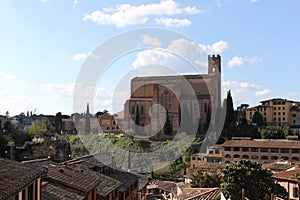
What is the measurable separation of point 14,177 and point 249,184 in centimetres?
1410

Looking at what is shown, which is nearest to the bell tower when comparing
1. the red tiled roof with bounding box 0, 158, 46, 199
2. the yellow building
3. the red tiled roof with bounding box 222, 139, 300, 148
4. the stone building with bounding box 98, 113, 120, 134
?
the yellow building

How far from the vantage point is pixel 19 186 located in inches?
309

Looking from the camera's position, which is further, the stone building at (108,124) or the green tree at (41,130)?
the stone building at (108,124)

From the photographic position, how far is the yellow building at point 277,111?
74688mm

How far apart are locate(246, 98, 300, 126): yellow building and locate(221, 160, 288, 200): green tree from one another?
187ft

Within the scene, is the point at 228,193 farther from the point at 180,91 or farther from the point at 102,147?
the point at 180,91

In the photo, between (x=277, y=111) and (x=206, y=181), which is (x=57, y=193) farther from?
(x=277, y=111)

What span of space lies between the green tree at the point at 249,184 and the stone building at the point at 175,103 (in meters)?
49.5

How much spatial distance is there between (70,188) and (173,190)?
25350mm

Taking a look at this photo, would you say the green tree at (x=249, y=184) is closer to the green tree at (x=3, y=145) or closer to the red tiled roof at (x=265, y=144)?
the red tiled roof at (x=265, y=144)

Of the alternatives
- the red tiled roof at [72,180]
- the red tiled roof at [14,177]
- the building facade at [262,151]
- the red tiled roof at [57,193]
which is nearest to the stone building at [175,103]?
the building facade at [262,151]

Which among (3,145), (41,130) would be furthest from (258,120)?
(3,145)

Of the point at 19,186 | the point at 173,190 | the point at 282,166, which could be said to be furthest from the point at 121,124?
the point at 19,186

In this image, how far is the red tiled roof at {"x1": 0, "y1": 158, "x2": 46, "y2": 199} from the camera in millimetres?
7323
